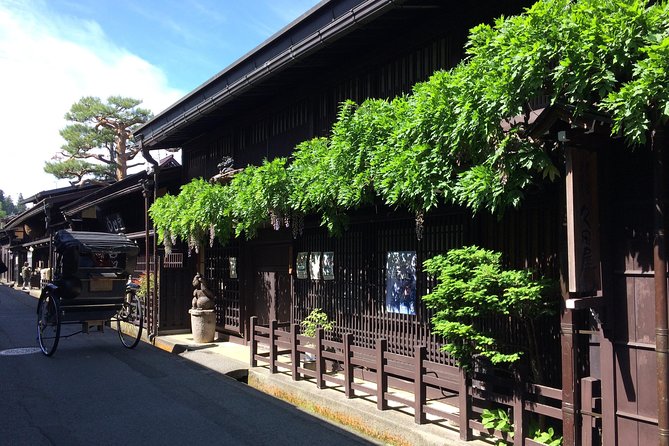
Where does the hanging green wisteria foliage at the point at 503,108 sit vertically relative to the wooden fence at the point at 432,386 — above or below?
above

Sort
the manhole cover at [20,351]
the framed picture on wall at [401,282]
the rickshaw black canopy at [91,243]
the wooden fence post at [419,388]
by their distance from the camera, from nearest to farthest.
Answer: the wooden fence post at [419,388]
the framed picture on wall at [401,282]
the manhole cover at [20,351]
the rickshaw black canopy at [91,243]

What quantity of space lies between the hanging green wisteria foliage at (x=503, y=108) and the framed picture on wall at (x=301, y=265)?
278 cm

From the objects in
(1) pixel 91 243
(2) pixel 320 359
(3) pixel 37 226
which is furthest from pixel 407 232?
(3) pixel 37 226

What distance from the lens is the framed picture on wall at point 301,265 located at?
10.2 meters

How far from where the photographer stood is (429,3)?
24.3ft

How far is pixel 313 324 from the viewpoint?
31.3 feet

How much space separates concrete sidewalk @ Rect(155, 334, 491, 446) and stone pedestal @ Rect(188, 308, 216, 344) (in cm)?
153

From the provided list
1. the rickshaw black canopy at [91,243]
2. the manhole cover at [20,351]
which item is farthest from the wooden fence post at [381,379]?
the manhole cover at [20,351]

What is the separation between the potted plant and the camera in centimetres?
924

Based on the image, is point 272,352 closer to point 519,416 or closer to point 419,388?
point 419,388

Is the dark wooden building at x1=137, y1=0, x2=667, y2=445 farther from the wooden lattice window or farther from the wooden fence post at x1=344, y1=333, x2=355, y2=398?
the wooden fence post at x1=344, y1=333, x2=355, y2=398

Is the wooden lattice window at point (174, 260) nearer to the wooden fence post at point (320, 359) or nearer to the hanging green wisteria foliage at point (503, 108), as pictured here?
the wooden fence post at point (320, 359)

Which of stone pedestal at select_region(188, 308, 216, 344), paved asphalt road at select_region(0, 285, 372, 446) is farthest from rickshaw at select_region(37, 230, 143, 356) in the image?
stone pedestal at select_region(188, 308, 216, 344)

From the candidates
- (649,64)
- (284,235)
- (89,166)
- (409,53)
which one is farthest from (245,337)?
(89,166)
